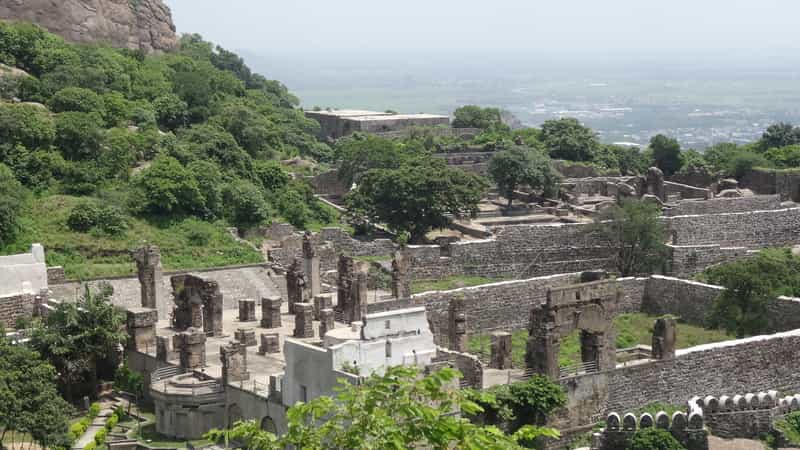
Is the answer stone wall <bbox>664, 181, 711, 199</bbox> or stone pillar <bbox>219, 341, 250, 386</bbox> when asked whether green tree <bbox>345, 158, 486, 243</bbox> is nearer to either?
stone wall <bbox>664, 181, 711, 199</bbox>

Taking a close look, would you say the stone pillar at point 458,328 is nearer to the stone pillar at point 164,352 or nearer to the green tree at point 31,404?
the stone pillar at point 164,352

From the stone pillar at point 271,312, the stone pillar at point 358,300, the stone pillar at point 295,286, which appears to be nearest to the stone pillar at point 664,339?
the stone pillar at point 358,300

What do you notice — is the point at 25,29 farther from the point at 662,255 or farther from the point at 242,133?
the point at 662,255

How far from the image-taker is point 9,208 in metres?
47.2

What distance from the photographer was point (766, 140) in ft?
264

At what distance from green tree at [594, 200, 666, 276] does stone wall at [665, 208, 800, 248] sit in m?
1.94

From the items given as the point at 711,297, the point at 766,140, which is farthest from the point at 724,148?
the point at 711,297

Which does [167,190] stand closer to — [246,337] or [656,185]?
[246,337]

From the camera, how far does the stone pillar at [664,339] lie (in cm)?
3584

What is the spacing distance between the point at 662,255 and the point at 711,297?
6247 mm

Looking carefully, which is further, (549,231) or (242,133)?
(242,133)

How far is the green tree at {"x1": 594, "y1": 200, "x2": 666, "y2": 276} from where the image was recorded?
49.5m

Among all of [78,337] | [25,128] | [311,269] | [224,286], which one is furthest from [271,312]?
[25,128]

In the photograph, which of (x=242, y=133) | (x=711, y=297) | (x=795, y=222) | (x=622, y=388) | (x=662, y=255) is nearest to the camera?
(x=622, y=388)
